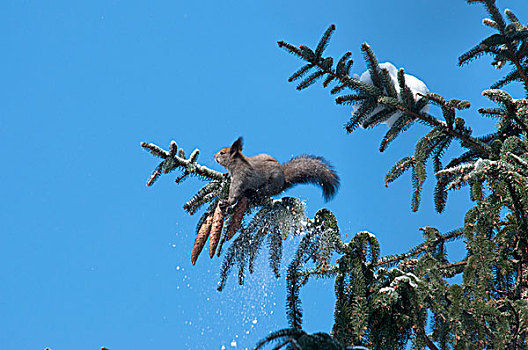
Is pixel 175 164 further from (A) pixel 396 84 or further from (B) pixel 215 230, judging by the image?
(A) pixel 396 84

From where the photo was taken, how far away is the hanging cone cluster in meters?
2.51

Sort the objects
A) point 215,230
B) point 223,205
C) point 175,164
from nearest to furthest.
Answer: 1. point 215,230
2. point 223,205
3. point 175,164

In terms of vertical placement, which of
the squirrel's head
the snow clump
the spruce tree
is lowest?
the spruce tree

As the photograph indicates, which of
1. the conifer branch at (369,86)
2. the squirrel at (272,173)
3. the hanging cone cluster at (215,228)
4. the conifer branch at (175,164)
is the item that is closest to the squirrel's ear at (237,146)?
the squirrel at (272,173)

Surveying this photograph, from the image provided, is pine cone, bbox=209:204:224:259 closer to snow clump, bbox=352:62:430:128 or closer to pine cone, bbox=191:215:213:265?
pine cone, bbox=191:215:213:265

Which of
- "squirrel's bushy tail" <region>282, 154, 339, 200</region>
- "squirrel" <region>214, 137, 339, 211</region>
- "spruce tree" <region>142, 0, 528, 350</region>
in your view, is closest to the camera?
"spruce tree" <region>142, 0, 528, 350</region>

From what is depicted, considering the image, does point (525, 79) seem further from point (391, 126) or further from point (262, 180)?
point (262, 180)

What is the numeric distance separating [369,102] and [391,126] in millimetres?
284

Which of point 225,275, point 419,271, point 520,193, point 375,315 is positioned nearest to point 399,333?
point 375,315

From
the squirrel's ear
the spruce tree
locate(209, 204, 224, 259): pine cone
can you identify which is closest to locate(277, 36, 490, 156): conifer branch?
the spruce tree

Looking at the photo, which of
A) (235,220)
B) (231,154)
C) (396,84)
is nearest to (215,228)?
(235,220)

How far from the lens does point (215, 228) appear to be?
2541 millimetres

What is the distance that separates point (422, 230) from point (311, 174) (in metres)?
0.70

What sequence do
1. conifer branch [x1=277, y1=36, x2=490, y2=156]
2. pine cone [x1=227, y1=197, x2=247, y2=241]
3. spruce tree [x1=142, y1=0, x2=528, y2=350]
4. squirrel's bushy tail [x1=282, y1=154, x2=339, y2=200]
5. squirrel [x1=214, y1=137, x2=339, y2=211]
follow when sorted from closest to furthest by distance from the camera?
spruce tree [x1=142, y1=0, x2=528, y2=350]
conifer branch [x1=277, y1=36, x2=490, y2=156]
pine cone [x1=227, y1=197, x2=247, y2=241]
squirrel [x1=214, y1=137, x2=339, y2=211]
squirrel's bushy tail [x1=282, y1=154, x2=339, y2=200]
